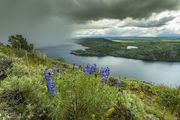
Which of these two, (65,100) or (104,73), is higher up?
(104,73)

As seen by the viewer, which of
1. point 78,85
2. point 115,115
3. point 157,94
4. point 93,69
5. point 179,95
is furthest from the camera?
point 157,94

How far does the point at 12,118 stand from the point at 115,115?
6.50 feet

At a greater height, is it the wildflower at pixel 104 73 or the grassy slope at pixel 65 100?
the wildflower at pixel 104 73

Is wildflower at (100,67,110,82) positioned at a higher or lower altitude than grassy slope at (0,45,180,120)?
higher

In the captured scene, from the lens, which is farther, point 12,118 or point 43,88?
point 43,88

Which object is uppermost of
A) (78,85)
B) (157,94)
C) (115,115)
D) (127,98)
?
(78,85)

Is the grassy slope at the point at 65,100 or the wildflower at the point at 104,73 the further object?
the wildflower at the point at 104,73

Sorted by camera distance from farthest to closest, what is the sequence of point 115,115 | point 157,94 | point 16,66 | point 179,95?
1. point 157,94
2. point 179,95
3. point 16,66
4. point 115,115

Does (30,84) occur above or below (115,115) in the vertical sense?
above

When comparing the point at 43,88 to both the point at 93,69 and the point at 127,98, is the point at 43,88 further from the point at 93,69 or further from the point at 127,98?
the point at 127,98

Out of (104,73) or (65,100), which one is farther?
(104,73)

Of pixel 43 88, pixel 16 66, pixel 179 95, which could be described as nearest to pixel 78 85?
pixel 43 88

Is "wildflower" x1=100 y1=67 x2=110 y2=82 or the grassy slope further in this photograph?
"wildflower" x1=100 y1=67 x2=110 y2=82

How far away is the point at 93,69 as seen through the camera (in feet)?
11.6
